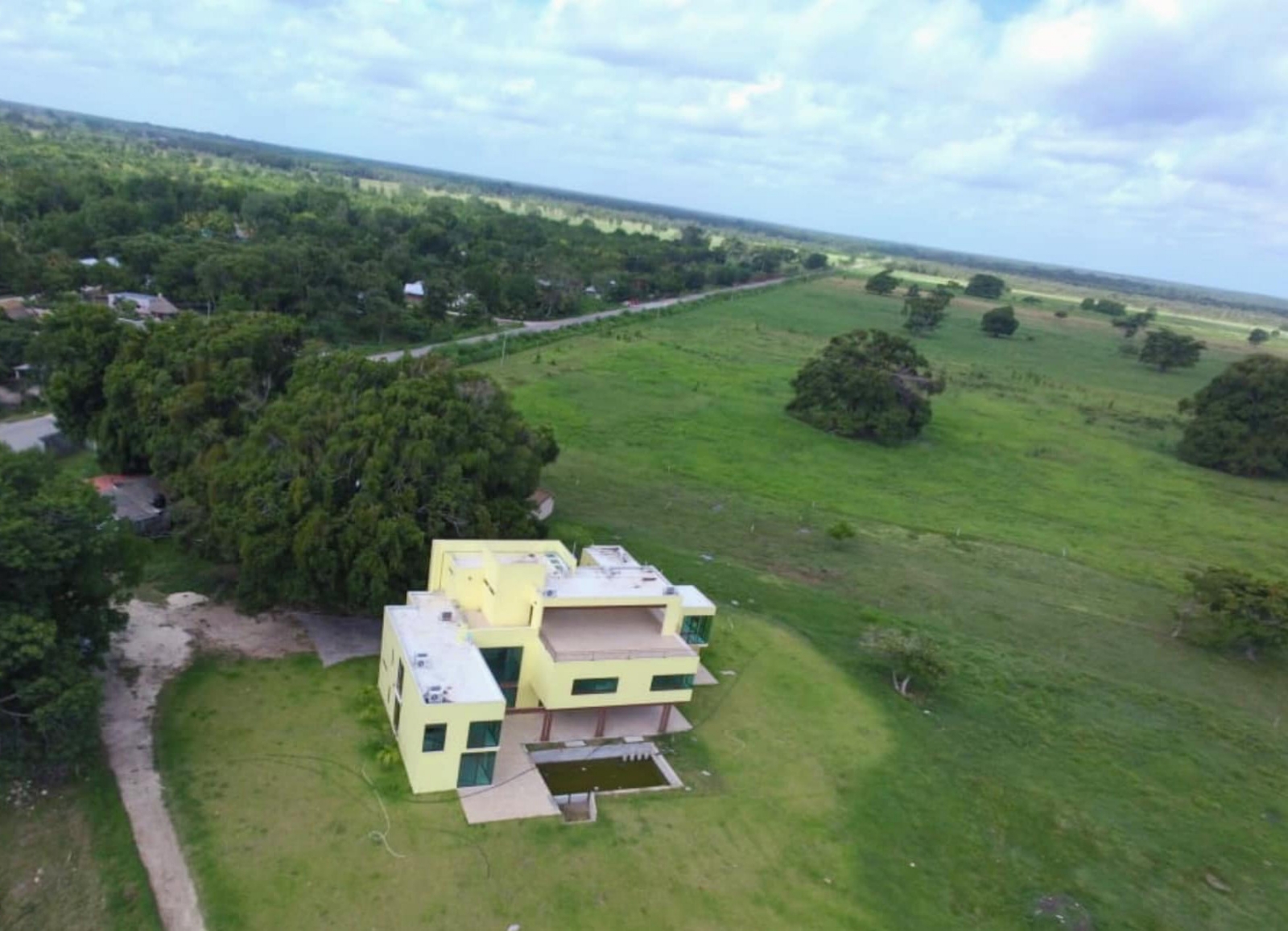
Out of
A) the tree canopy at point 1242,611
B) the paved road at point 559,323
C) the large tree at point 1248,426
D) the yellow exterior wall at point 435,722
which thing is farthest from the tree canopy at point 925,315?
the yellow exterior wall at point 435,722

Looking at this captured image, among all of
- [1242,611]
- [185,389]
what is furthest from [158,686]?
[1242,611]

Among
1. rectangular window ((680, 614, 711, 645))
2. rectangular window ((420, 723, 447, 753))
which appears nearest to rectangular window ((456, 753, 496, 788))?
rectangular window ((420, 723, 447, 753))

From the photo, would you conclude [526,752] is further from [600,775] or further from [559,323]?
[559,323]

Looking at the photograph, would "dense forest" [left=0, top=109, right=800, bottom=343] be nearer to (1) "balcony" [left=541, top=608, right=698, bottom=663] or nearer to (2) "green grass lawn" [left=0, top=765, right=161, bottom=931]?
(1) "balcony" [left=541, top=608, right=698, bottom=663]

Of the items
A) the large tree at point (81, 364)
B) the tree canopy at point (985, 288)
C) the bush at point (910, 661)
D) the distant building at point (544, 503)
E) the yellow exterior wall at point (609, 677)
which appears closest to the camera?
the yellow exterior wall at point (609, 677)

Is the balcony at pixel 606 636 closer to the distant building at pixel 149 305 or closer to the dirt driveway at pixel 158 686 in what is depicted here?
the dirt driveway at pixel 158 686

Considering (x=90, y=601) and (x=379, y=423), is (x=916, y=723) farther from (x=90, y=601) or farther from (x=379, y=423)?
(x=90, y=601)

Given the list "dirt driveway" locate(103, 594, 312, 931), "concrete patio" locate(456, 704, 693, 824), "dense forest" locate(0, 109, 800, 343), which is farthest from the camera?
"dense forest" locate(0, 109, 800, 343)

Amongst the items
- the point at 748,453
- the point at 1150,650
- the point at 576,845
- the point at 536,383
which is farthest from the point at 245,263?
the point at 1150,650
